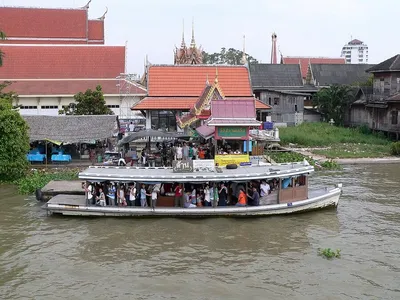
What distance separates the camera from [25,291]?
38.7 ft

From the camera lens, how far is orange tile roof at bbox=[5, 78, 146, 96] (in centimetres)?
3828

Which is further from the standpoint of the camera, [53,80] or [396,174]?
[53,80]

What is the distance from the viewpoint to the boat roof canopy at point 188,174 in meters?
16.5

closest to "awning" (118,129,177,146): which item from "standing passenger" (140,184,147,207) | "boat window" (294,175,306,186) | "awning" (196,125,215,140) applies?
"awning" (196,125,215,140)

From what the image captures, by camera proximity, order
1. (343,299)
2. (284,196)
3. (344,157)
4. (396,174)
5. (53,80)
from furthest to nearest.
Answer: (53,80) < (344,157) < (396,174) < (284,196) < (343,299)

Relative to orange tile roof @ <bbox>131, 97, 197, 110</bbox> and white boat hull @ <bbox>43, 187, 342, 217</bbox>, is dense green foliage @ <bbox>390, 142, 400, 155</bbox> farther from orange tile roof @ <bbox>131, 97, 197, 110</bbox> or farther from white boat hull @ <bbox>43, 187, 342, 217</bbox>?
white boat hull @ <bbox>43, 187, 342, 217</bbox>

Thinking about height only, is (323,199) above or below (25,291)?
above

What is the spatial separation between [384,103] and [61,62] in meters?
24.0

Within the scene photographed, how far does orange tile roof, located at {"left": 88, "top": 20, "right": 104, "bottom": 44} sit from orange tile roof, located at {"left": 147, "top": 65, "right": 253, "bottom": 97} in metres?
17.9

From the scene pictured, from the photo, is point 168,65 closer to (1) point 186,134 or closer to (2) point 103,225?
(1) point 186,134

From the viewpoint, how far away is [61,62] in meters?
41.4

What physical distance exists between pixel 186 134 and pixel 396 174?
10196 millimetres

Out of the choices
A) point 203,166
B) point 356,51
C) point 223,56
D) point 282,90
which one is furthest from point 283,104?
point 356,51

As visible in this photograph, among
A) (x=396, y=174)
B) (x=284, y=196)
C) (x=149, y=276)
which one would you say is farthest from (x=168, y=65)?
(x=149, y=276)
